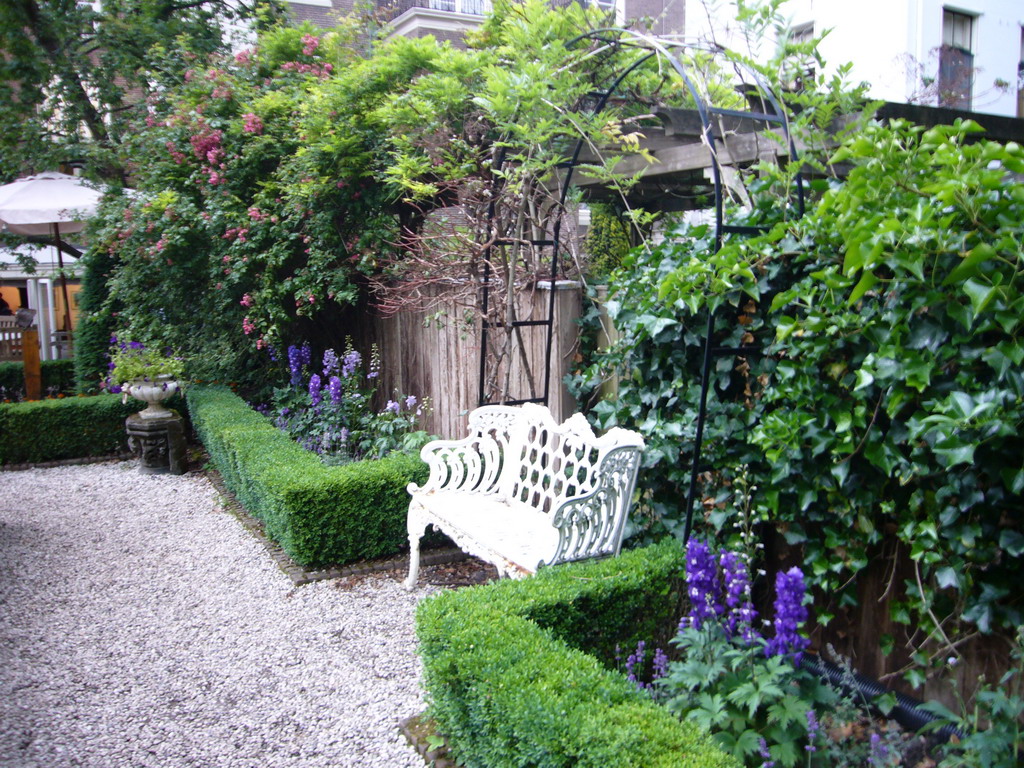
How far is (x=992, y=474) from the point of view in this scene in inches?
92.0

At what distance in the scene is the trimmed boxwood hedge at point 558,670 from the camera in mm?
2195

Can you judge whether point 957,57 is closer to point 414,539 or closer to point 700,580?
point 414,539

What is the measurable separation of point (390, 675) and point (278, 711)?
1.83 ft

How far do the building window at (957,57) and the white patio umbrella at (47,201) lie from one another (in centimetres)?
1083

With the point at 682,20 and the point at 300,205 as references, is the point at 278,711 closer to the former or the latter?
the point at 300,205

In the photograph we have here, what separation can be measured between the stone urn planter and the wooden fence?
2199 mm

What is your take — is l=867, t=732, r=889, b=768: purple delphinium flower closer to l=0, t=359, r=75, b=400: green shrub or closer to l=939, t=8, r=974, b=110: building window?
l=939, t=8, r=974, b=110: building window

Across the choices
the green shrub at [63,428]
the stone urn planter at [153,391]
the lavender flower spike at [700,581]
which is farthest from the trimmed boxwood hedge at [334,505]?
the green shrub at [63,428]

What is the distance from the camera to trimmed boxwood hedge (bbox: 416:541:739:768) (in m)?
2.20

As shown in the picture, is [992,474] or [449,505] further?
[449,505]

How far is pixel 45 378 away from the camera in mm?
11852

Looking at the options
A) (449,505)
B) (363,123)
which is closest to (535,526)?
(449,505)

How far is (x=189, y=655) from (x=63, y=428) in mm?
5932

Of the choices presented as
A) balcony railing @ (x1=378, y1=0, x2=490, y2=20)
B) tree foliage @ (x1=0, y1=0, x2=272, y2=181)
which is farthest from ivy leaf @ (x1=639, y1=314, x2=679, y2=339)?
balcony railing @ (x1=378, y1=0, x2=490, y2=20)
